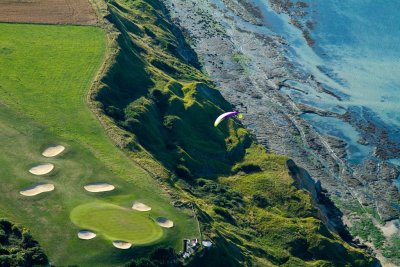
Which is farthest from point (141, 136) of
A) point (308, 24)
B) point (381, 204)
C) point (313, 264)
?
point (308, 24)

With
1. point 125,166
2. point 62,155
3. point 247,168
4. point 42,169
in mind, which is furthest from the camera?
point 247,168

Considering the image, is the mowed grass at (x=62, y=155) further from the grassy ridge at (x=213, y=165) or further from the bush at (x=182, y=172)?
the bush at (x=182, y=172)

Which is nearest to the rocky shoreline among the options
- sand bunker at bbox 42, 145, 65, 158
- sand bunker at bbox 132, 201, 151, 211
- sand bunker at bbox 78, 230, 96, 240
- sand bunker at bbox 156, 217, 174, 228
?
sand bunker at bbox 156, 217, 174, 228

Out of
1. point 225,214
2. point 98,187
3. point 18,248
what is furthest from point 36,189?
point 225,214

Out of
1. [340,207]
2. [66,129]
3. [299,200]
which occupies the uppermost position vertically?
[66,129]

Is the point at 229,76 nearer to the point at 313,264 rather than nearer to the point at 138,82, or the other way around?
the point at 138,82

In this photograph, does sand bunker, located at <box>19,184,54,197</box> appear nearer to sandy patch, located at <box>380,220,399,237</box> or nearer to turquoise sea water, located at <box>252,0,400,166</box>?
sandy patch, located at <box>380,220,399,237</box>

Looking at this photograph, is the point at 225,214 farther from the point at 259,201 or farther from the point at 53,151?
the point at 53,151

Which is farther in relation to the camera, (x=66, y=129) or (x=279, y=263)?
(x=66, y=129)
